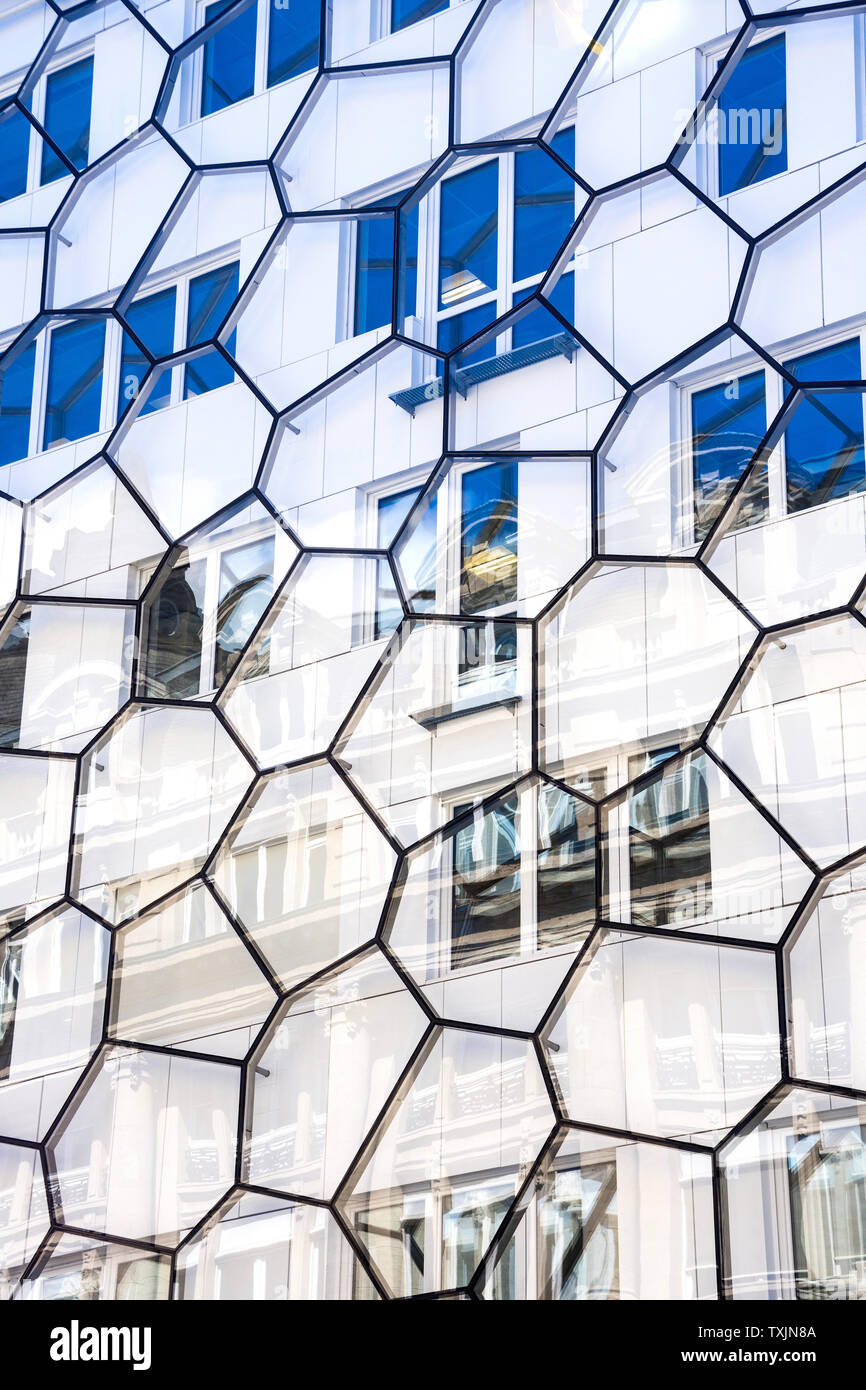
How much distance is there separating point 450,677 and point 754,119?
0.70 m

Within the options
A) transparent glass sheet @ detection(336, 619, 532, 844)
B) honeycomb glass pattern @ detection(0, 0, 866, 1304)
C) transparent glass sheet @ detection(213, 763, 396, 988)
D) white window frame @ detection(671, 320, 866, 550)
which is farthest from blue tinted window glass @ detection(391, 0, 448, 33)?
transparent glass sheet @ detection(213, 763, 396, 988)

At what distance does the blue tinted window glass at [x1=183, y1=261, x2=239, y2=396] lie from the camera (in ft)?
6.53

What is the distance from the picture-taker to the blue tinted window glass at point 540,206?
1.84 metres

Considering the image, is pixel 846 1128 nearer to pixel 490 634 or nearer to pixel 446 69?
pixel 490 634

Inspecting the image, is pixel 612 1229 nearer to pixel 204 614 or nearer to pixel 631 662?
pixel 631 662

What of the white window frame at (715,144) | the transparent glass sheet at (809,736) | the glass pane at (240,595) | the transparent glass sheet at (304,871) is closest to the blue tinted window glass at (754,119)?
the white window frame at (715,144)

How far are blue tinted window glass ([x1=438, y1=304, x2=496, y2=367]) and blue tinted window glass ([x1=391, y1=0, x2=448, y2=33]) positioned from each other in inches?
17.9

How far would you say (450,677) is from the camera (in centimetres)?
171

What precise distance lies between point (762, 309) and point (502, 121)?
46 centimetres

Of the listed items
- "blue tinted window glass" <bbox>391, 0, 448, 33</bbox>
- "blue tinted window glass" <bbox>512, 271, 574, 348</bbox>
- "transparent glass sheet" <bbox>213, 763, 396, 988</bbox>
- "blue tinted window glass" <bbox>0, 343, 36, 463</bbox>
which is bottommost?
"transparent glass sheet" <bbox>213, 763, 396, 988</bbox>

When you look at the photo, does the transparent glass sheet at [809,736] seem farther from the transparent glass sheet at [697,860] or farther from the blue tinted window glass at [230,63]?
the blue tinted window glass at [230,63]

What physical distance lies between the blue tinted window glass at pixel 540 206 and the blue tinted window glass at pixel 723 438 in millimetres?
287

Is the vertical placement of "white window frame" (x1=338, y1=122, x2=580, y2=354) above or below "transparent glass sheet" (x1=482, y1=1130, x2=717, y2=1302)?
above

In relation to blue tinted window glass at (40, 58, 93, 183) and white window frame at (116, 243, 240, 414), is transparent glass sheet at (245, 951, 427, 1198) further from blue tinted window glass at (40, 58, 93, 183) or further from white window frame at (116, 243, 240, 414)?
blue tinted window glass at (40, 58, 93, 183)
